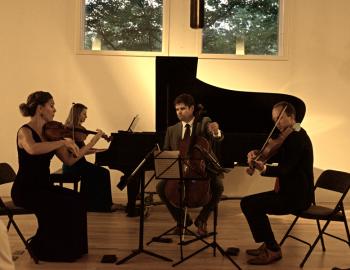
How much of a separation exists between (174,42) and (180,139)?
2.90 meters

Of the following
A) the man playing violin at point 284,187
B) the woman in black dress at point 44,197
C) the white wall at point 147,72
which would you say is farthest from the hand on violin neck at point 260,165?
the white wall at point 147,72

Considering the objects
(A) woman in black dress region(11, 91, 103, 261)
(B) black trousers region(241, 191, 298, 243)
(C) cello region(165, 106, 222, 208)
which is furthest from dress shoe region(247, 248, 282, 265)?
(A) woman in black dress region(11, 91, 103, 261)

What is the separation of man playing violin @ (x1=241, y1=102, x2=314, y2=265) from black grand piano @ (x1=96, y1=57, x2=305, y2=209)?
63.5 inches

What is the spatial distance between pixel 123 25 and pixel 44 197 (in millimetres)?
4017

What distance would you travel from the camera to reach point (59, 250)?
3.90 m

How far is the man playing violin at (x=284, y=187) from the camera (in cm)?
382

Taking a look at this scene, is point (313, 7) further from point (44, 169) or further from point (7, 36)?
point (44, 169)

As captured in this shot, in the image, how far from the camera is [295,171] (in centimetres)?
385

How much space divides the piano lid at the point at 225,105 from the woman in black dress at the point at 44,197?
1.88 metres

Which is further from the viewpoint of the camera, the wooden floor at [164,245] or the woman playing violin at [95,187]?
the woman playing violin at [95,187]

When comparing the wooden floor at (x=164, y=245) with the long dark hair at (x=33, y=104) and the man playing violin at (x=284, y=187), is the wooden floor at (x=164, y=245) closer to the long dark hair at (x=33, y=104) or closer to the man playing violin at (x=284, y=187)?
the man playing violin at (x=284, y=187)

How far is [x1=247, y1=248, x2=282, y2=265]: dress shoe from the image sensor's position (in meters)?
3.89

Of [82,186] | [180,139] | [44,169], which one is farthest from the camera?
[82,186]

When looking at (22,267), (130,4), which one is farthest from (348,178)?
(130,4)
